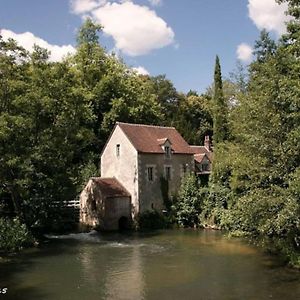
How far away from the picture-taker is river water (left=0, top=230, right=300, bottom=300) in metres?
18.8

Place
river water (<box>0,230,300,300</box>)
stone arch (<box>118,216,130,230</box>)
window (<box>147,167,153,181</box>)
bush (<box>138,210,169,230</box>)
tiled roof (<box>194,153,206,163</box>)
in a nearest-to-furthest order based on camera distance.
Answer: river water (<box>0,230,300,300</box>) → bush (<box>138,210,169,230</box>) → stone arch (<box>118,216,130,230</box>) → window (<box>147,167,153,181</box>) → tiled roof (<box>194,153,206,163</box>)

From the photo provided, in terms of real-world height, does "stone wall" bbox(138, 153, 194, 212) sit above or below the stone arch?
above

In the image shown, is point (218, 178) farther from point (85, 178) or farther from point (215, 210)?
point (85, 178)

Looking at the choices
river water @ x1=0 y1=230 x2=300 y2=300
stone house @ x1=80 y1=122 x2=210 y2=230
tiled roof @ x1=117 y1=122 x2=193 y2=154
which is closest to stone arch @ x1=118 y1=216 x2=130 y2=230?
stone house @ x1=80 y1=122 x2=210 y2=230

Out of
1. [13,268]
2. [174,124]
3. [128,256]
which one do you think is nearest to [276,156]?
[128,256]

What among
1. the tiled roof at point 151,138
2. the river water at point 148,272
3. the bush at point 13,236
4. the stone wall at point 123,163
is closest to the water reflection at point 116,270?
the river water at point 148,272

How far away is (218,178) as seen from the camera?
3862 cm

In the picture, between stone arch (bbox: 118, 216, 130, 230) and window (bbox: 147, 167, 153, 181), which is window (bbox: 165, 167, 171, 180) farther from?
stone arch (bbox: 118, 216, 130, 230)

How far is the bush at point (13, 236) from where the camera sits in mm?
27688

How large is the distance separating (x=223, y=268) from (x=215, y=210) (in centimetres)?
1500

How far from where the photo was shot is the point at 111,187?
39.9m

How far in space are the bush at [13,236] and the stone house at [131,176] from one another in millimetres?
9986

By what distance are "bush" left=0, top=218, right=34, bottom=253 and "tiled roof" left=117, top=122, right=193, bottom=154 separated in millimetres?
13389

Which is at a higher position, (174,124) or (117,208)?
(174,124)
